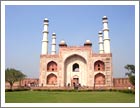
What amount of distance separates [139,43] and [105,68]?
43.6ft

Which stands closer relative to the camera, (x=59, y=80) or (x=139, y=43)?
(x=139, y=43)

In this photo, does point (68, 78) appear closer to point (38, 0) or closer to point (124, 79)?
point (124, 79)

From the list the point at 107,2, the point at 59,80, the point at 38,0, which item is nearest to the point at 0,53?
the point at 38,0

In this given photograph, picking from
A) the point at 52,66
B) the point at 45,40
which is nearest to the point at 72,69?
the point at 52,66

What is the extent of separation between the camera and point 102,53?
76.7ft

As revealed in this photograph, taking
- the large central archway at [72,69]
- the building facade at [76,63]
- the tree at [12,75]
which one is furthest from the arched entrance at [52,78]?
the tree at [12,75]

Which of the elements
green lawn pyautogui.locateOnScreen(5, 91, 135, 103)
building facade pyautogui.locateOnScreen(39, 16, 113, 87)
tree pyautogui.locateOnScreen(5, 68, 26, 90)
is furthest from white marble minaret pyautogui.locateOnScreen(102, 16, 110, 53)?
green lawn pyautogui.locateOnScreen(5, 91, 135, 103)

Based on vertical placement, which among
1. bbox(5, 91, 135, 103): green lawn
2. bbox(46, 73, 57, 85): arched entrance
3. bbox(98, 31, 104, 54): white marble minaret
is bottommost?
bbox(5, 91, 135, 103): green lawn

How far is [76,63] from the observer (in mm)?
24281

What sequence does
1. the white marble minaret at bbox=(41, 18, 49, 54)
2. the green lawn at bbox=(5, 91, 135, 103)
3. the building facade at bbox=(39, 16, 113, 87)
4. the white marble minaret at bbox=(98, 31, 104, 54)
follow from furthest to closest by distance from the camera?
the white marble minaret at bbox=(98, 31, 104, 54) < the white marble minaret at bbox=(41, 18, 49, 54) < the building facade at bbox=(39, 16, 113, 87) < the green lawn at bbox=(5, 91, 135, 103)

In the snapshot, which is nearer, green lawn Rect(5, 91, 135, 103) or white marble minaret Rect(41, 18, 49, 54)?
A: green lawn Rect(5, 91, 135, 103)

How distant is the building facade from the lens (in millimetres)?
23156

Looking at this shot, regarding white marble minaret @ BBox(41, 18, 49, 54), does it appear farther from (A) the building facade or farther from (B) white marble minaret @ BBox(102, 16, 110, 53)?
(B) white marble minaret @ BBox(102, 16, 110, 53)

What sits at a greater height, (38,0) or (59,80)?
(38,0)
